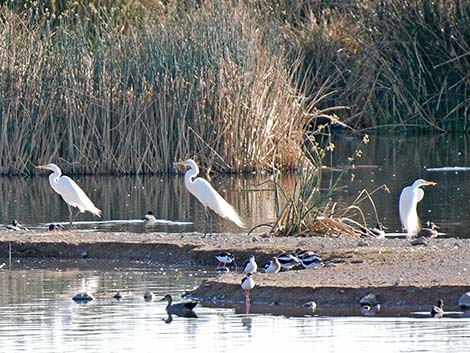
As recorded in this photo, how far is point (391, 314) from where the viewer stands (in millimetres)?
11492

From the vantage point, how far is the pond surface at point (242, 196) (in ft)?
62.9

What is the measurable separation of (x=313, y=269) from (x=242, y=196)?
8898 millimetres

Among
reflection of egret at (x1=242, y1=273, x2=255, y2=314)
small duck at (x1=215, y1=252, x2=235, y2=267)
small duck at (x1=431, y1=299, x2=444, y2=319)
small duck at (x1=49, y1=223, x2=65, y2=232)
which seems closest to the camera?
small duck at (x1=431, y1=299, x2=444, y2=319)

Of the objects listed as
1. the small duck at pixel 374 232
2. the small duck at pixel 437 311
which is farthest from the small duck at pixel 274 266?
the small duck at pixel 374 232

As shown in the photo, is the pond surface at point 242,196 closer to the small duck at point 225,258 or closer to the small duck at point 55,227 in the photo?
the small duck at point 55,227

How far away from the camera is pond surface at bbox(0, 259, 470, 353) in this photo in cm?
1034

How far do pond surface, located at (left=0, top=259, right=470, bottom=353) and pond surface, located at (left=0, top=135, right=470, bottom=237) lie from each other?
534 cm

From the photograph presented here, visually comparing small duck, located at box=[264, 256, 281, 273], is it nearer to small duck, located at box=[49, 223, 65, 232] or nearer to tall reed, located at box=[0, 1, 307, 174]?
small duck, located at box=[49, 223, 65, 232]

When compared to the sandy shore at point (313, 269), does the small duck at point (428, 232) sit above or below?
above

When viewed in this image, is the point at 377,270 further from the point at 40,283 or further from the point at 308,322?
the point at 40,283

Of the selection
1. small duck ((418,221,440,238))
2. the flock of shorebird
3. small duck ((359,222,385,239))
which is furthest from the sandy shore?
small duck ((418,221,440,238))

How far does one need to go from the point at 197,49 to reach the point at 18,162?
3721mm

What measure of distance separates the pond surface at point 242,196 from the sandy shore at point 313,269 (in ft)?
6.66

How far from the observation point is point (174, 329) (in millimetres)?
11188
